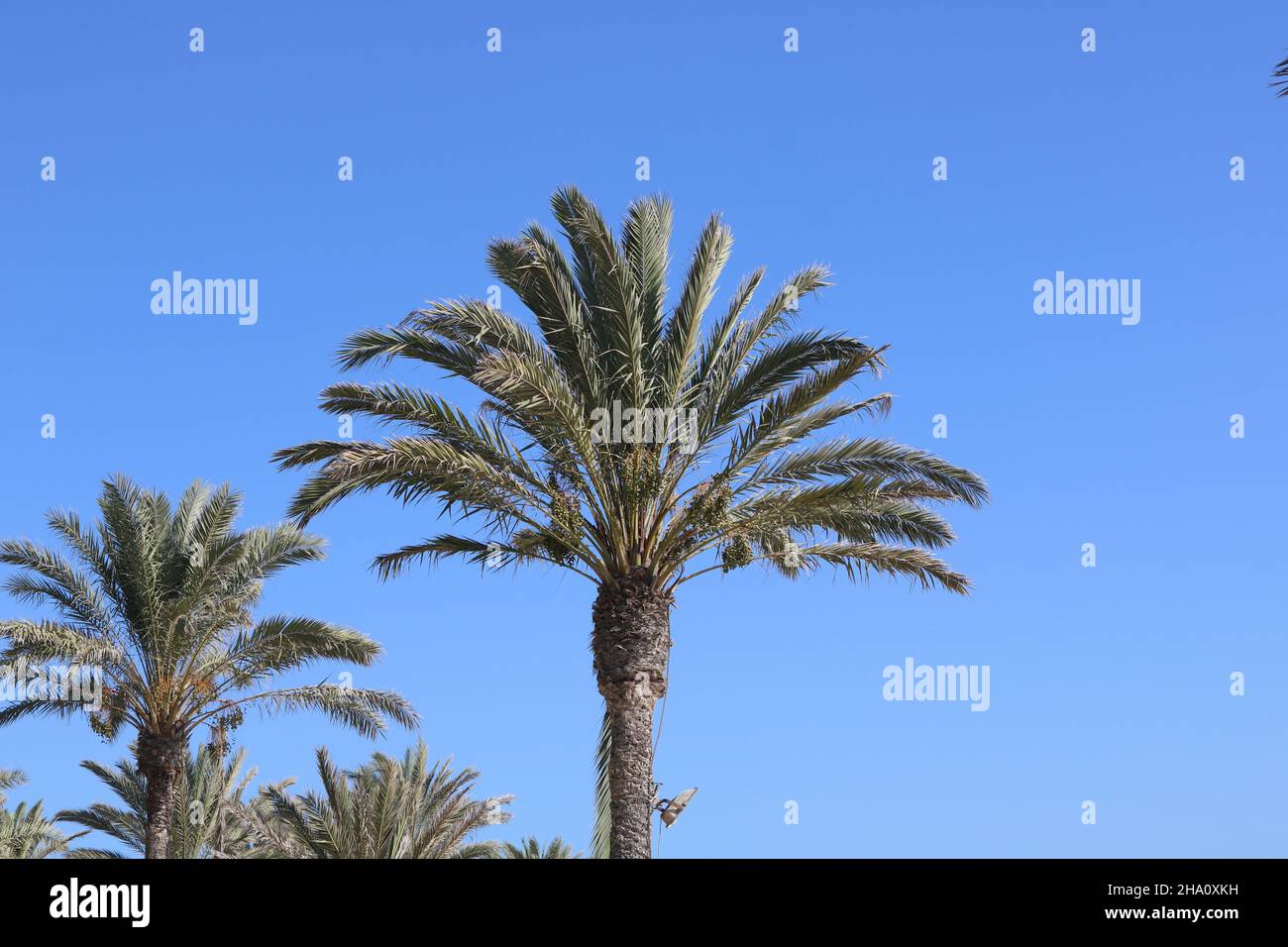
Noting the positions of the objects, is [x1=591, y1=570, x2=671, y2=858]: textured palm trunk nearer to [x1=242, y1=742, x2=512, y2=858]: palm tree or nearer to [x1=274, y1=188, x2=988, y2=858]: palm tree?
[x1=274, y1=188, x2=988, y2=858]: palm tree

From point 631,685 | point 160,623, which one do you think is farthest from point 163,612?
point 631,685

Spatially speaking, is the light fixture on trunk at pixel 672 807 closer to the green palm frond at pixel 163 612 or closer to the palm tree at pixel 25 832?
the green palm frond at pixel 163 612

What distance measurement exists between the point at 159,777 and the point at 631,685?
11.1 meters

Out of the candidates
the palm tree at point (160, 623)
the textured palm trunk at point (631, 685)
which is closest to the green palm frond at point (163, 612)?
the palm tree at point (160, 623)

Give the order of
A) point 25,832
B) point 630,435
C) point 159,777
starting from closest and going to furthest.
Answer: point 630,435, point 159,777, point 25,832

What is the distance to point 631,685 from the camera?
16703mm

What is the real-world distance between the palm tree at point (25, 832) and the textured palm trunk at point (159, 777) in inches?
574

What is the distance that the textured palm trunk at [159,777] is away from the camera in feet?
77.9

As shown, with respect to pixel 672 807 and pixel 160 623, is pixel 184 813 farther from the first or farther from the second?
pixel 672 807

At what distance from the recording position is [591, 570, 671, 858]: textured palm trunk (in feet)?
53.8

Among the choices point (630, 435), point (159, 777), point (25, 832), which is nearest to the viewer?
point (630, 435)

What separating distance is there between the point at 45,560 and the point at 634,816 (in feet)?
42.6
